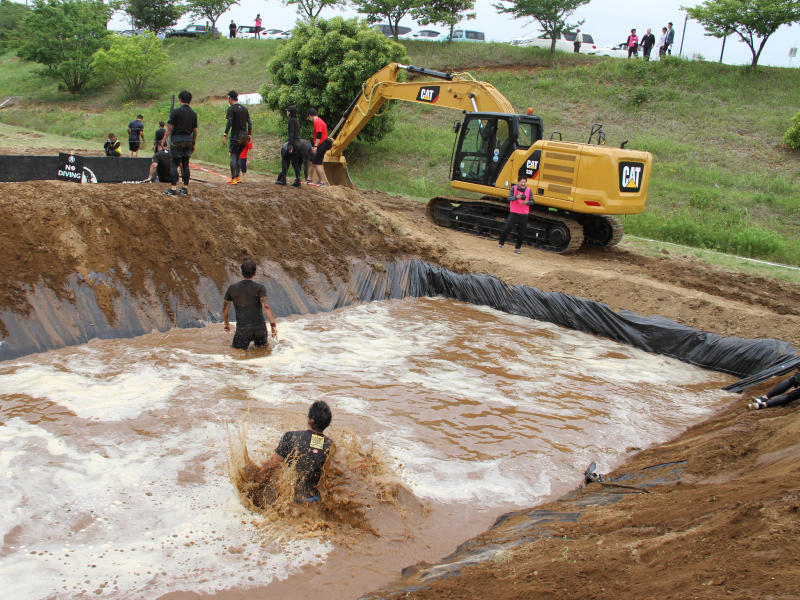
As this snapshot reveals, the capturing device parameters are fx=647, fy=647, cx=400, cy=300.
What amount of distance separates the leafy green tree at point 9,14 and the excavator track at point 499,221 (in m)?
46.1

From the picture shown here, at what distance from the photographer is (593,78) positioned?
102ft

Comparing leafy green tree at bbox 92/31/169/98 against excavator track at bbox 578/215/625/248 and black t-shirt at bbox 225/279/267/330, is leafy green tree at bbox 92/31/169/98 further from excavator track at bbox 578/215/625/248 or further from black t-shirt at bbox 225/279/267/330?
black t-shirt at bbox 225/279/267/330

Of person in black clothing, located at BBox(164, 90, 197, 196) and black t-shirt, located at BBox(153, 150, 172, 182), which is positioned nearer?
person in black clothing, located at BBox(164, 90, 197, 196)

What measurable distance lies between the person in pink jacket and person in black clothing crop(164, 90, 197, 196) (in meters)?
6.29

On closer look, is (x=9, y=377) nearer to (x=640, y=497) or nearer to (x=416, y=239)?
(x=640, y=497)

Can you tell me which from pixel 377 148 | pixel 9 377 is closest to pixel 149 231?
pixel 9 377

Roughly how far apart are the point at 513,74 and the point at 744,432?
28.7m

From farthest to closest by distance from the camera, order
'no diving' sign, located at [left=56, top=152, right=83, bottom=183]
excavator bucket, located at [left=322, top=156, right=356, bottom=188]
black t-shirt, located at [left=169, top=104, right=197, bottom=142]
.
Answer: excavator bucket, located at [left=322, top=156, right=356, bottom=188]
'no diving' sign, located at [left=56, top=152, right=83, bottom=183]
black t-shirt, located at [left=169, top=104, right=197, bottom=142]

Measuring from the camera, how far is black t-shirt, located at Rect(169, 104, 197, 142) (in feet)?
34.5

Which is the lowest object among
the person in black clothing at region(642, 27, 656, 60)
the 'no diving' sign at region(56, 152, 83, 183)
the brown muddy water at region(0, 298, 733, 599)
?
the brown muddy water at region(0, 298, 733, 599)

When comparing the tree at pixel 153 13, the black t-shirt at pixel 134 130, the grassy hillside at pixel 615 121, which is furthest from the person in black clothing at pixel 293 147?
the tree at pixel 153 13

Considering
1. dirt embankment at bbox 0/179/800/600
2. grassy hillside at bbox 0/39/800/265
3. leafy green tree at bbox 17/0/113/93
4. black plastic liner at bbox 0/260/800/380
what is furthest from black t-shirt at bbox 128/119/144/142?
leafy green tree at bbox 17/0/113/93

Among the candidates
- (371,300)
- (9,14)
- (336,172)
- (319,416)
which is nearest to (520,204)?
(371,300)

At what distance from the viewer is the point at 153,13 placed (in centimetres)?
4162
